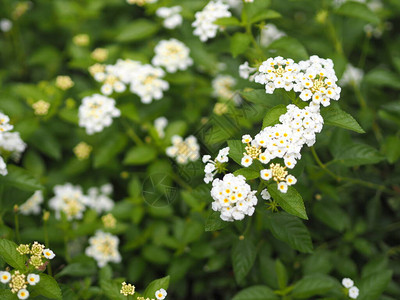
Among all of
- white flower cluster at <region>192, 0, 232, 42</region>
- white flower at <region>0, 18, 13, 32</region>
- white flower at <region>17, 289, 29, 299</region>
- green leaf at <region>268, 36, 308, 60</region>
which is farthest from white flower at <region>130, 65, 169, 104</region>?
white flower at <region>0, 18, 13, 32</region>

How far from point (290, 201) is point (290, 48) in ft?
3.72

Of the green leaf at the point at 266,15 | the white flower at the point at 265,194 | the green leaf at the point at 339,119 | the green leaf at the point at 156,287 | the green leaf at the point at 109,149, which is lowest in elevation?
the green leaf at the point at 109,149

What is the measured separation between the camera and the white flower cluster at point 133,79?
2.94 m

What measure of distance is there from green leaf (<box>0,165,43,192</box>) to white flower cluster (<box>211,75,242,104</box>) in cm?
155

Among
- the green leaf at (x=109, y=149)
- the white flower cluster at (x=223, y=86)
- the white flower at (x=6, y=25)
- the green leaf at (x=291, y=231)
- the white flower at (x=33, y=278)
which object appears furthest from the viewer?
the white flower at (x=6, y=25)

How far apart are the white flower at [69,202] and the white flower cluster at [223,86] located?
1.35 meters

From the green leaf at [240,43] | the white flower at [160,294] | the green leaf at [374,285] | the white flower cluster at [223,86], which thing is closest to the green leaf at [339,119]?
the green leaf at [240,43]

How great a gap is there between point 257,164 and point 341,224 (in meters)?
1.09

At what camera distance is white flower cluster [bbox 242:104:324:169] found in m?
1.80

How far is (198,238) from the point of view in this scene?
2.72 meters

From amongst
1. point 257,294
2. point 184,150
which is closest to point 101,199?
point 184,150

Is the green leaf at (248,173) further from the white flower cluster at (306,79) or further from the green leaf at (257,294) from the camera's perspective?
the green leaf at (257,294)

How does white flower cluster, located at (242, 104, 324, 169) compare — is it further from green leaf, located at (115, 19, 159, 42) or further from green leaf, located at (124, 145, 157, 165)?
green leaf, located at (115, 19, 159, 42)

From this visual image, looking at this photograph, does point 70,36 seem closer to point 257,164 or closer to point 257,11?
point 257,11
